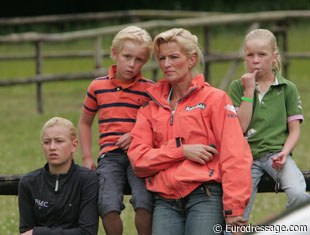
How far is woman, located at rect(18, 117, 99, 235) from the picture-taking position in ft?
15.1

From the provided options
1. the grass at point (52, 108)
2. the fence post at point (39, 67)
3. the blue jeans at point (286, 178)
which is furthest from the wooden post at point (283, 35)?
the blue jeans at point (286, 178)

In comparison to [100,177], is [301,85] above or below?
above

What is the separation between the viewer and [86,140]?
Result: 16.7 ft

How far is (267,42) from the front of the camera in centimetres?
475

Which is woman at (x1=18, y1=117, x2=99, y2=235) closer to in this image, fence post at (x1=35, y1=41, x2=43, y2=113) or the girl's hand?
the girl's hand

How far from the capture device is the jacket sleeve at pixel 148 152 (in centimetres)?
452

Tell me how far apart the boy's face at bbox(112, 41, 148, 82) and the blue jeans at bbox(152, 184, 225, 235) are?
2.43 feet

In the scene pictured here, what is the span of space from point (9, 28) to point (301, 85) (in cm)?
1272

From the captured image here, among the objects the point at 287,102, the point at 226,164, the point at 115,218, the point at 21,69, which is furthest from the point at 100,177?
the point at 21,69

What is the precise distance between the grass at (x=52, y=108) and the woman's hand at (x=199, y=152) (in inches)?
81.1

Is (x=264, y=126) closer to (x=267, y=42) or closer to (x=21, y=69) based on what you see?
(x=267, y=42)

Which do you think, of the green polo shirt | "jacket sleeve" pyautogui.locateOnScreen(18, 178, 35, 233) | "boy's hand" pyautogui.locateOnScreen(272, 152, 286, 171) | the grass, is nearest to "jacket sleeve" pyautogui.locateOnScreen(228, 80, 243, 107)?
the green polo shirt

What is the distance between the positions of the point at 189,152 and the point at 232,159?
204 mm

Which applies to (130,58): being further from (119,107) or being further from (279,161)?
(279,161)
